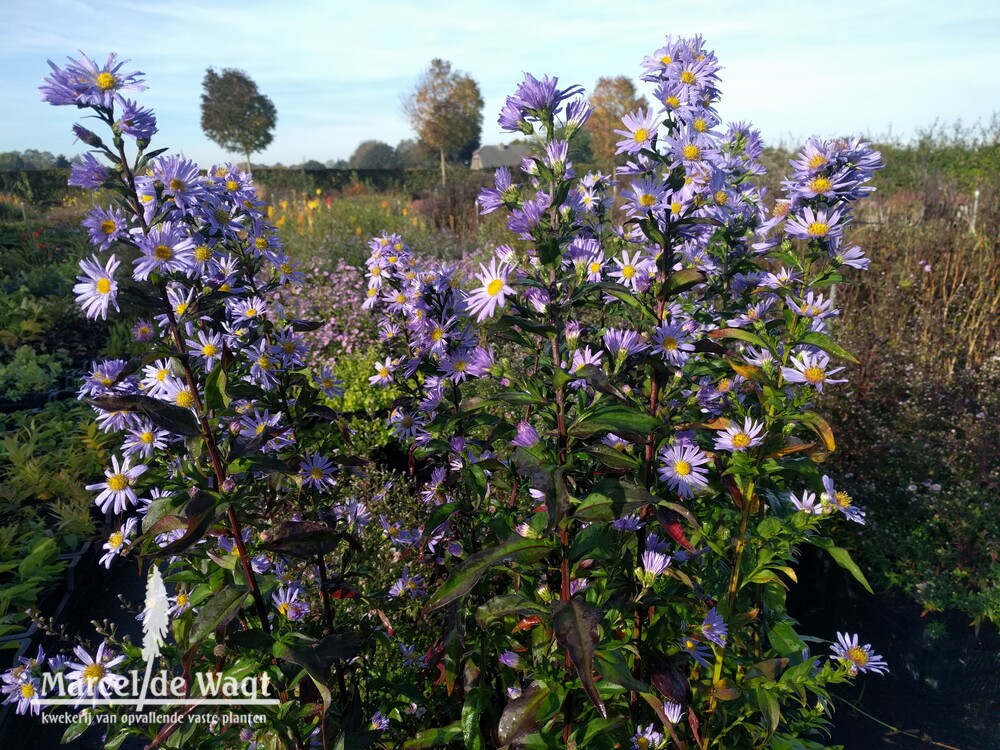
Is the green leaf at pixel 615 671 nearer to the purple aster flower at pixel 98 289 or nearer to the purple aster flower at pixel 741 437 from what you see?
the purple aster flower at pixel 741 437

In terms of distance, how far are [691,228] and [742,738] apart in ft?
4.51

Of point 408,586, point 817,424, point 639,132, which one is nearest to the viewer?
point 817,424

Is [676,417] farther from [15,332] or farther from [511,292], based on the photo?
[15,332]

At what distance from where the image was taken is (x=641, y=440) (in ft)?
4.05

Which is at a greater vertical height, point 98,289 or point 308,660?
point 98,289

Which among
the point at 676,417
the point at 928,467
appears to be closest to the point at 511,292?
the point at 676,417

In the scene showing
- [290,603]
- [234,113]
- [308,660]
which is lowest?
[290,603]

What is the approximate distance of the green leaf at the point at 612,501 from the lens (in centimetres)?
116

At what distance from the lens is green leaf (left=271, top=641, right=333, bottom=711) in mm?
1229

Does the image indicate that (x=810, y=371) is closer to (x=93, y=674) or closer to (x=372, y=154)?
(x=93, y=674)

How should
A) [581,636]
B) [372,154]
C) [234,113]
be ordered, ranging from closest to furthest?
[581,636], [234,113], [372,154]

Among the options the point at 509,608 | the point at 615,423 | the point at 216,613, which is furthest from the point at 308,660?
the point at 615,423

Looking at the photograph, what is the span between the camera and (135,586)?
10.8ft

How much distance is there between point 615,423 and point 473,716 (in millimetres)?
812
